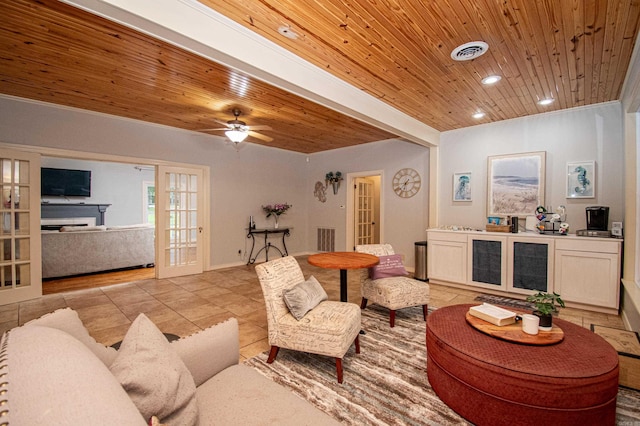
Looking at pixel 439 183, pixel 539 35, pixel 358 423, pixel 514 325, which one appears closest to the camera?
pixel 358 423

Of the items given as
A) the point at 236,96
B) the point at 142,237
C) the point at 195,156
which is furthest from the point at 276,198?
the point at 236,96

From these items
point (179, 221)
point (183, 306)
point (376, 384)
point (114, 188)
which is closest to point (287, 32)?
point (376, 384)

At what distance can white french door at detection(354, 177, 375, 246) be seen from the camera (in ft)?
22.7

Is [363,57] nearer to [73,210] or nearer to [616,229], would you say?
[616,229]

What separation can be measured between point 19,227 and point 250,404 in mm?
4737

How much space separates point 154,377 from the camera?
3.19ft

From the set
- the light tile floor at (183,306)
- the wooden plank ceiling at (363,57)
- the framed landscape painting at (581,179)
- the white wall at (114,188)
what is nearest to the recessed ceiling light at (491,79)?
the wooden plank ceiling at (363,57)

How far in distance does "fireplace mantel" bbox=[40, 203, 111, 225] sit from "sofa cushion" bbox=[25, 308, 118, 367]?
27.8 ft

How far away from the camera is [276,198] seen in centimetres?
699

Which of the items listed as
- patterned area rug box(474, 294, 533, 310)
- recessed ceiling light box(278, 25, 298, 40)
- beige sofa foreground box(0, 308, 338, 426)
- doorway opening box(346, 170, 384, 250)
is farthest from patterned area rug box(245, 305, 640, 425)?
doorway opening box(346, 170, 384, 250)

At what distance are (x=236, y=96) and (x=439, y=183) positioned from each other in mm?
3710

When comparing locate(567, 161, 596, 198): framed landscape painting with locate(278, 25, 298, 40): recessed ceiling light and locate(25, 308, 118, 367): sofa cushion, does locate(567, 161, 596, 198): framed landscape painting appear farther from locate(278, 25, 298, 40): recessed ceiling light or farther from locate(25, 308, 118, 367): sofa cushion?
locate(25, 308, 118, 367): sofa cushion

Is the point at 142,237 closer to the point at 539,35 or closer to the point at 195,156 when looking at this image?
the point at 195,156

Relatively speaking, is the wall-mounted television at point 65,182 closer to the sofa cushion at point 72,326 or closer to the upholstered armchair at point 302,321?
the upholstered armchair at point 302,321
